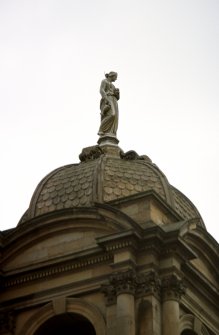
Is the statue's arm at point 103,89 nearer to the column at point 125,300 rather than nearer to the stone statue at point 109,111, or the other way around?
the stone statue at point 109,111

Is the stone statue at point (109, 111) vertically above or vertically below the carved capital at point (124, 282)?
above

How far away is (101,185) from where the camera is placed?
35156 mm

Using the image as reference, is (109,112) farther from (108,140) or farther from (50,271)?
(50,271)

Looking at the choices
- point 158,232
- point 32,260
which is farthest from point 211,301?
point 32,260

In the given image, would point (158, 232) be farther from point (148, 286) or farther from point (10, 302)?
point (10, 302)

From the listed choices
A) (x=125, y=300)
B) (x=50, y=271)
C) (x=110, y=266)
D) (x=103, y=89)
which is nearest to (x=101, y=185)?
(x=50, y=271)

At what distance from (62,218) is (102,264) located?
2.47 meters

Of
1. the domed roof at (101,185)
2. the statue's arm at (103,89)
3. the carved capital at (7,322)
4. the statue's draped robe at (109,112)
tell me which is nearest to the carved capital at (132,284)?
the carved capital at (7,322)

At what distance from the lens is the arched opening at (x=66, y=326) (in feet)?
105

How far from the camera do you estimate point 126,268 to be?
3064 centimetres

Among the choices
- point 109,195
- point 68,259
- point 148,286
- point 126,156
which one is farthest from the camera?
point 126,156

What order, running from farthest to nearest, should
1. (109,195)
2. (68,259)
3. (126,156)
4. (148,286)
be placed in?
(126,156), (109,195), (68,259), (148,286)

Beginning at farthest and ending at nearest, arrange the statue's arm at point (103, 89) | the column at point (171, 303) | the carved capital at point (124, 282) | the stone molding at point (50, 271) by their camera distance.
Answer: the statue's arm at point (103, 89) < the stone molding at point (50, 271) < the carved capital at point (124, 282) < the column at point (171, 303)

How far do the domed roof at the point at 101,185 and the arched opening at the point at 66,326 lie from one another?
4.03 metres
